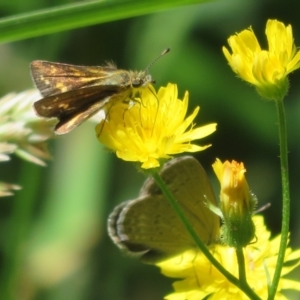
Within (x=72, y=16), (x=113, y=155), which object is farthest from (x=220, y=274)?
(x=113, y=155)

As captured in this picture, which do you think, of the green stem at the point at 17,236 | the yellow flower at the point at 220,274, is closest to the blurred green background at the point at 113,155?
the green stem at the point at 17,236

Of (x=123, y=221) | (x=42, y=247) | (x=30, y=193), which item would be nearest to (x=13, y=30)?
(x=123, y=221)

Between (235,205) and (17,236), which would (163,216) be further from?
(17,236)

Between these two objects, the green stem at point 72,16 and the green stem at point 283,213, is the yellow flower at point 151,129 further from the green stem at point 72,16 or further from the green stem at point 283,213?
the green stem at point 72,16

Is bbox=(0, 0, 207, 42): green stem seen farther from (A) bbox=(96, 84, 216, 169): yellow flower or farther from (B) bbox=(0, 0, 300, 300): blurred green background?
(B) bbox=(0, 0, 300, 300): blurred green background

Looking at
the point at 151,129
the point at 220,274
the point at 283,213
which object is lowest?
the point at 220,274

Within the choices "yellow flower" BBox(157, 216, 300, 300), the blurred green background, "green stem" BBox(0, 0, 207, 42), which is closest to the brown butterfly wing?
"yellow flower" BBox(157, 216, 300, 300)

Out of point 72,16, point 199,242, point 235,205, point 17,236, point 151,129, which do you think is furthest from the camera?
point 17,236
